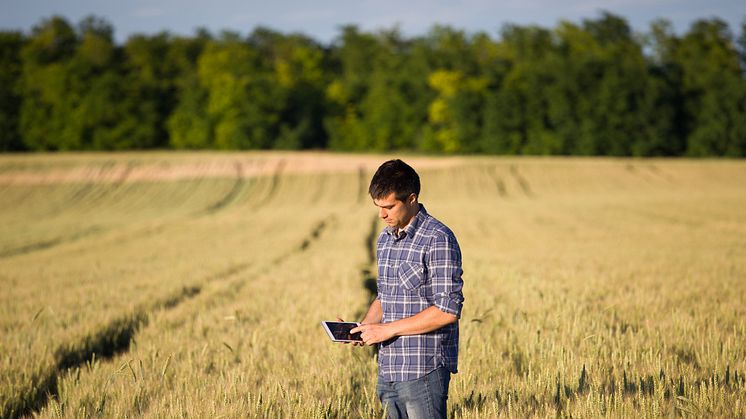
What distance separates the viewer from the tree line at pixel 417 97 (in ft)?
242

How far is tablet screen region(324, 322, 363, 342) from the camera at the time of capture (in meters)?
3.64

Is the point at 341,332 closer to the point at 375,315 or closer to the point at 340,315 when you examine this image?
the point at 375,315

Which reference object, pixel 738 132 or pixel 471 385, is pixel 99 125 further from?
pixel 471 385

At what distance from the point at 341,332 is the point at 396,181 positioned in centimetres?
91

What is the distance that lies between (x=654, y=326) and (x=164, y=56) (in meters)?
99.6

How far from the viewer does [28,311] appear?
10.1 m

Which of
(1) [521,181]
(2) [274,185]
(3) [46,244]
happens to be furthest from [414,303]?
(2) [274,185]

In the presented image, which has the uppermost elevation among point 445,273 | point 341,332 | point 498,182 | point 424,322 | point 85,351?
point 445,273

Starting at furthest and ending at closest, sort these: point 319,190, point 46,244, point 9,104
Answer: point 9,104
point 319,190
point 46,244

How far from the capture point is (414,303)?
361 cm

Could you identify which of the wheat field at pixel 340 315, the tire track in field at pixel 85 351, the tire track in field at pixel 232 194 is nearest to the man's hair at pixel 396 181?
the wheat field at pixel 340 315

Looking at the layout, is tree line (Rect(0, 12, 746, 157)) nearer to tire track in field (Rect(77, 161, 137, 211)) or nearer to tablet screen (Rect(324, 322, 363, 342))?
tire track in field (Rect(77, 161, 137, 211))

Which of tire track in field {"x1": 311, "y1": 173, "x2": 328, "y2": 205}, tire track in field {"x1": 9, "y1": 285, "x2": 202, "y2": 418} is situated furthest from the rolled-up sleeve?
tire track in field {"x1": 311, "y1": 173, "x2": 328, "y2": 205}

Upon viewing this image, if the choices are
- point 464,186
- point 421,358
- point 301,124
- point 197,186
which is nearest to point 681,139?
point 464,186
